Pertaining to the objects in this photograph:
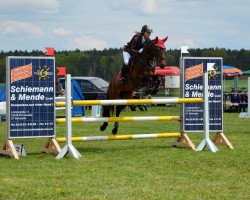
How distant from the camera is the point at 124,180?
8.11 metres

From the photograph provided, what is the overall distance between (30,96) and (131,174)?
306cm

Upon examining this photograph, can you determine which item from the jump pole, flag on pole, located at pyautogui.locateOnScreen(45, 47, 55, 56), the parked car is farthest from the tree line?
the jump pole

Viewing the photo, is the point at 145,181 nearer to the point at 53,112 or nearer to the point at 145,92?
the point at 53,112

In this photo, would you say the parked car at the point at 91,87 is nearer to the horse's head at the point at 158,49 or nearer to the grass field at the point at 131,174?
the horse's head at the point at 158,49

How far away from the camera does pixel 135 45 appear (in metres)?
13.2

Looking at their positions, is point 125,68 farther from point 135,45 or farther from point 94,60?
point 94,60

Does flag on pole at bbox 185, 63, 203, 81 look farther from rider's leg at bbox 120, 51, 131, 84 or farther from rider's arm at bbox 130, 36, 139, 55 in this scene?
rider's leg at bbox 120, 51, 131, 84

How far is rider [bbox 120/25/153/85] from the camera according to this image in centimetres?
1296

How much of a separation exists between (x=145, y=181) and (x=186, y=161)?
2114 millimetres

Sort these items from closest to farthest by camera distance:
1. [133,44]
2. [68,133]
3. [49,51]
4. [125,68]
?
[68,133], [49,51], [133,44], [125,68]

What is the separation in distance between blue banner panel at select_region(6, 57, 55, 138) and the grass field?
508 mm

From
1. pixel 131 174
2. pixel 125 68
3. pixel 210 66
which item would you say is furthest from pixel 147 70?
pixel 131 174

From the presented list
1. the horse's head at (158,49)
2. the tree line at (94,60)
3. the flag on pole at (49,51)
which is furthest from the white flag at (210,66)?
the tree line at (94,60)

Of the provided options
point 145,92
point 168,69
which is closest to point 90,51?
point 168,69
